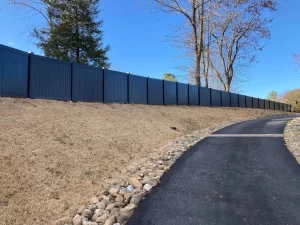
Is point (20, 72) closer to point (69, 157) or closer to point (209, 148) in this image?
point (69, 157)

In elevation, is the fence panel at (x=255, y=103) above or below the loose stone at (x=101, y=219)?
above

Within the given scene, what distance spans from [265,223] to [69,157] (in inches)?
158

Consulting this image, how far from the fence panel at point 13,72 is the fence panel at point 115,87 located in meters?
4.29

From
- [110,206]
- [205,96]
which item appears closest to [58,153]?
[110,206]

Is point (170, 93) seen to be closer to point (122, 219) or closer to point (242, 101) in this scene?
point (122, 219)

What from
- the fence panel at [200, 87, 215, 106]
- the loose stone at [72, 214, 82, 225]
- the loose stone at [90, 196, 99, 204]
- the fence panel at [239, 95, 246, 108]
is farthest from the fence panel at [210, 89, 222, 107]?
the loose stone at [72, 214, 82, 225]

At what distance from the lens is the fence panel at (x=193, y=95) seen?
2123 cm

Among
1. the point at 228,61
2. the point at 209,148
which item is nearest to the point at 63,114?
the point at 209,148

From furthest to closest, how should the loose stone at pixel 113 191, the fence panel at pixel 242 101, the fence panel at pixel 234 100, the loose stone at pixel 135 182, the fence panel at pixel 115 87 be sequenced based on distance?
the fence panel at pixel 242 101 → the fence panel at pixel 234 100 → the fence panel at pixel 115 87 → the loose stone at pixel 135 182 → the loose stone at pixel 113 191

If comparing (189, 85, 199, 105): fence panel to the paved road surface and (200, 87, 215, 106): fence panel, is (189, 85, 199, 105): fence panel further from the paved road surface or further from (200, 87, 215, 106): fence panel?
the paved road surface

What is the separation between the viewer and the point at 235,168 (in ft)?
18.5

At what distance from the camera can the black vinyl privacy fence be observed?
9.62 meters

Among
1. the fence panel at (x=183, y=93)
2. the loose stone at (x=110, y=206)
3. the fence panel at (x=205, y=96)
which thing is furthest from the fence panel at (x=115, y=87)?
the fence panel at (x=205, y=96)

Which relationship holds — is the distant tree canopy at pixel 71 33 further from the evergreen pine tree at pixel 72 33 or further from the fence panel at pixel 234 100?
the fence panel at pixel 234 100
